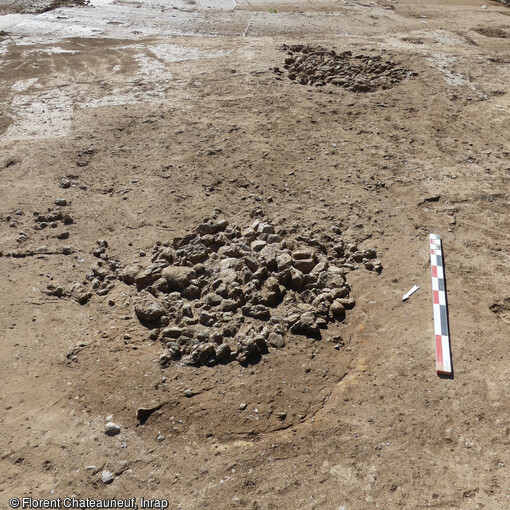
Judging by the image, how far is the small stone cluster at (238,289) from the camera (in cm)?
376

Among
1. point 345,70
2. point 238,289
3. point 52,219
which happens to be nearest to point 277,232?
point 238,289

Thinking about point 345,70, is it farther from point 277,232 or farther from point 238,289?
point 238,289

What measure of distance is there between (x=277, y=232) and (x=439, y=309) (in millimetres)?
1745

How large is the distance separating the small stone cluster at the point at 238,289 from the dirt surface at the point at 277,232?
0.39 ft

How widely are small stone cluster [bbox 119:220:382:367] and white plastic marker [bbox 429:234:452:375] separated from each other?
51 centimetres

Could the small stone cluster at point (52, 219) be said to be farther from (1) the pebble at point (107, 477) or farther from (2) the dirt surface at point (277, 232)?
(1) the pebble at point (107, 477)

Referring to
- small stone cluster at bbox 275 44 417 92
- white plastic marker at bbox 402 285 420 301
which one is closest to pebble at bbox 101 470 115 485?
white plastic marker at bbox 402 285 420 301

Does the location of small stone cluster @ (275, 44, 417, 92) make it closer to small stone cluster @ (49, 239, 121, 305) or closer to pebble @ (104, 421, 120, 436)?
small stone cluster @ (49, 239, 121, 305)

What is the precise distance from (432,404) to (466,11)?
13438 millimetres

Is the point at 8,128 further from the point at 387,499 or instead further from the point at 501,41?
the point at 501,41

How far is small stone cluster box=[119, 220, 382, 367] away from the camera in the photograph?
3.76 m

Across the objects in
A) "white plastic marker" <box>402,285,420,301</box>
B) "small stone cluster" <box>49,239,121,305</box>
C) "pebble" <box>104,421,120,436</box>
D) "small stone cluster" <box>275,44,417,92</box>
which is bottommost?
"pebble" <box>104,421,120,436</box>

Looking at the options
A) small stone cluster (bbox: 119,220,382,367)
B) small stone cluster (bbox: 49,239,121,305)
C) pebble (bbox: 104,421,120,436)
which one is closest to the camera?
pebble (bbox: 104,421,120,436)

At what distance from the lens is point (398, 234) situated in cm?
491
